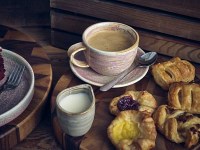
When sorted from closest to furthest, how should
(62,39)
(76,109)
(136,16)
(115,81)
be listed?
(76,109), (115,81), (136,16), (62,39)

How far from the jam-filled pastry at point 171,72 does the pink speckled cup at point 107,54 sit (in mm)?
67

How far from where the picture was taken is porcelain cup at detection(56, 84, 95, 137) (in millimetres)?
706

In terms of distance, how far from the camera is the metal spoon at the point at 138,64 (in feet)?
2.81

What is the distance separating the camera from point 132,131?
757mm

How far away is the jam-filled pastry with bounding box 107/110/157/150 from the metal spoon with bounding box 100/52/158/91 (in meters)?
0.10

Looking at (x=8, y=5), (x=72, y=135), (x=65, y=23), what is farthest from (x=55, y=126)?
(x=8, y=5)

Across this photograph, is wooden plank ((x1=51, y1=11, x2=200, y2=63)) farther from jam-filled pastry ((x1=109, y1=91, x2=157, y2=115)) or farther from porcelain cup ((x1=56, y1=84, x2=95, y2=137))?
porcelain cup ((x1=56, y1=84, x2=95, y2=137))

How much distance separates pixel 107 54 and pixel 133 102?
0.11 meters

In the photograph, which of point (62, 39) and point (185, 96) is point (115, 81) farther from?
point (62, 39)

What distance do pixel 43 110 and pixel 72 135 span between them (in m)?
0.12

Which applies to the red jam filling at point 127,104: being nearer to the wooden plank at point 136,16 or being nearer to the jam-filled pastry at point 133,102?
the jam-filled pastry at point 133,102

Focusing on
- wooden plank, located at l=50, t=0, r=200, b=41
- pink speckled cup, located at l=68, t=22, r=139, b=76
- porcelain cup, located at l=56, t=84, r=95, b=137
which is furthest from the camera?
wooden plank, located at l=50, t=0, r=200, b=41

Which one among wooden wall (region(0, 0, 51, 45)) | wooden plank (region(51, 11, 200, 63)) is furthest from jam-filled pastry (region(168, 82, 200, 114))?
wooden wall (region(0, 0, 51, 45))

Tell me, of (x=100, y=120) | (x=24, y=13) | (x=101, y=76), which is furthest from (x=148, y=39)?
(x=24, y=13)
